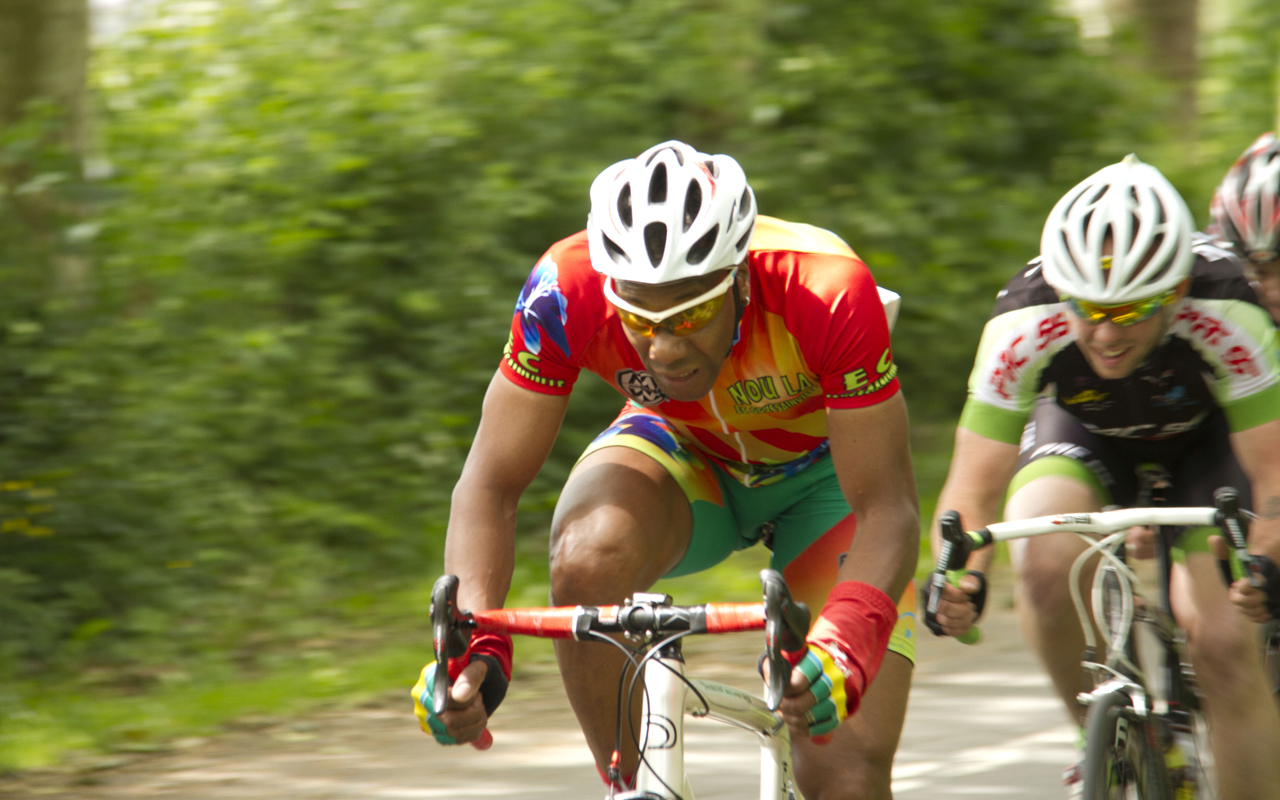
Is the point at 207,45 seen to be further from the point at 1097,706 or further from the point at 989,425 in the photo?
the point at 1097,706

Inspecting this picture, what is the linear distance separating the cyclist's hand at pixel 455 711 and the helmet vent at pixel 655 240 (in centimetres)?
89

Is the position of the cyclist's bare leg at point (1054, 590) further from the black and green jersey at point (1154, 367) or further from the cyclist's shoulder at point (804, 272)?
the cyclist's shoulder at point (804, 272)

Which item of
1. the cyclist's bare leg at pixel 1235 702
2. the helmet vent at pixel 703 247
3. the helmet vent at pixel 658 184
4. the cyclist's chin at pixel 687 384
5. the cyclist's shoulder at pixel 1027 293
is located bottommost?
the cyclist's bare leg at pixel 1235 702

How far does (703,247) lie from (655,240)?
100 mm

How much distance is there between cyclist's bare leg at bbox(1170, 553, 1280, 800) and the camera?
11.5 feet

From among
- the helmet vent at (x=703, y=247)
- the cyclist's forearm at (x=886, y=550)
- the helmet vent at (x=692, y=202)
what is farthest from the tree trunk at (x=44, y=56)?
the cyclist's forearm at (x=886, y=550)

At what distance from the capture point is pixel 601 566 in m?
3.04

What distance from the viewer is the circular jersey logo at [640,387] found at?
3271 mm

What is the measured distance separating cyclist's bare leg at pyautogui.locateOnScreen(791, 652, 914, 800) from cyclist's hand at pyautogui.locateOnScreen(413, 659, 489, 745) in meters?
0.90

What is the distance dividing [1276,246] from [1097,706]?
1.92 m

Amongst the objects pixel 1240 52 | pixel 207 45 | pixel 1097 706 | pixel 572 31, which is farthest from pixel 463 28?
pixel 1240 52

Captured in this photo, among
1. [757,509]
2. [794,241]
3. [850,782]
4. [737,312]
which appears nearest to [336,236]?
[757,509]

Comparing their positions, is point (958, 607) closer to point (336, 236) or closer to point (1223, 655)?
point (1223, 655)

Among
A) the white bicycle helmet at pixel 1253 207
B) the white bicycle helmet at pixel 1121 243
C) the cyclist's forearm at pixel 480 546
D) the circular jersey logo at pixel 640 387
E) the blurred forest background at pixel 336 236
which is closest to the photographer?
the cyclist's forearm at pixel 480 546
